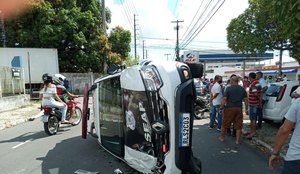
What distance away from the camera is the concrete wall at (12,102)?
51.8 feet

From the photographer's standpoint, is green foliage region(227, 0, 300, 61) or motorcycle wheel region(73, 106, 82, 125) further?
green foliage region(227, 0, 300, 61)

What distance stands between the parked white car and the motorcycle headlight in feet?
21.1

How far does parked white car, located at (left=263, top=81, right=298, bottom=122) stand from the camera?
892 centimetres

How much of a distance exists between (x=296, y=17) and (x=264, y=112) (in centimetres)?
548

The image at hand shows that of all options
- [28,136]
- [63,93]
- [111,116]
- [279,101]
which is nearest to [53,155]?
[111,116]

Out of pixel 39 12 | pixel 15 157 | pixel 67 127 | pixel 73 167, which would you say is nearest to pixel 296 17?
pixel 73 167

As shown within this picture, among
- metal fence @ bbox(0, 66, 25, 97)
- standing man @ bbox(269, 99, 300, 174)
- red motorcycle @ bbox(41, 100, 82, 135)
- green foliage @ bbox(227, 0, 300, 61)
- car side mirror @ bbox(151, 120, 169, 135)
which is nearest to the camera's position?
standing man @ bbox(269, 99, 300, 174)

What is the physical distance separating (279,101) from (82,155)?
5885mm

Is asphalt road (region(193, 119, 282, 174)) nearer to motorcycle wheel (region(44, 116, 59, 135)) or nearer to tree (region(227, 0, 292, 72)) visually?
motorcycle wheel (region(44, 116, 59, 135))

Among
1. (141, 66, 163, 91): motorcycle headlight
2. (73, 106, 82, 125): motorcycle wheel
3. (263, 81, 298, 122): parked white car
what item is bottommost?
(73, 106, 82, 125): motorcycle wheel

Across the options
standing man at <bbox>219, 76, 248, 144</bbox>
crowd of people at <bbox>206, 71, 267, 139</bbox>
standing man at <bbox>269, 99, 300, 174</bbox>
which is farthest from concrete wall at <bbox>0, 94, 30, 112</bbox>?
standing man at <bbox>269, 99, 300, 174</bbox>

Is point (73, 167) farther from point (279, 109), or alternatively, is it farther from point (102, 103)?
point (279, 109)

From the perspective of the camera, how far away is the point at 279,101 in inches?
354

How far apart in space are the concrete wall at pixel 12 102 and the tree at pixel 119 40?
20.3 meters
